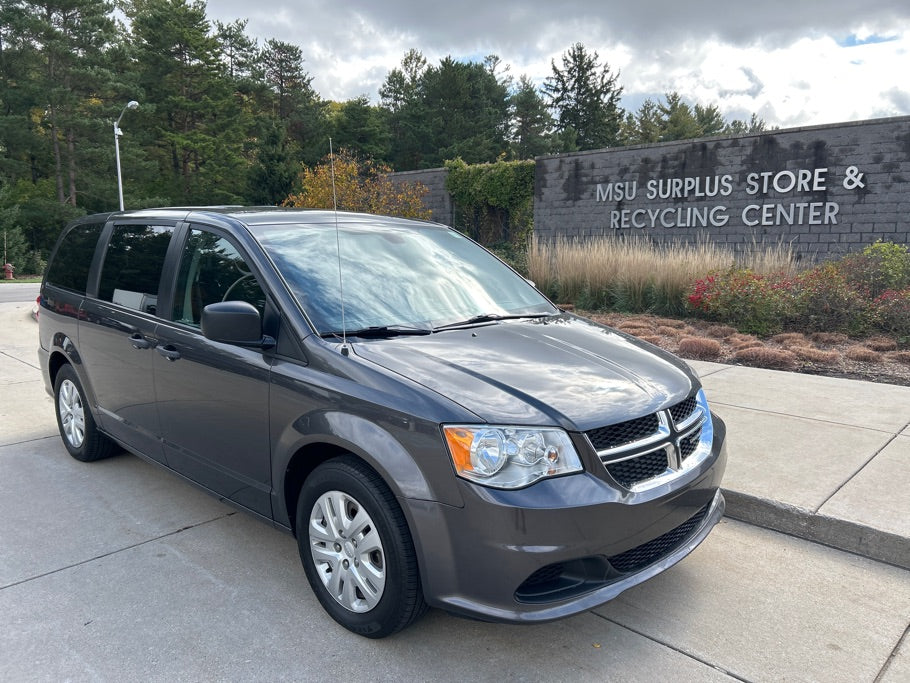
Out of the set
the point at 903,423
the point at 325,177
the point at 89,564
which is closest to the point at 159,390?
the point at 89,564

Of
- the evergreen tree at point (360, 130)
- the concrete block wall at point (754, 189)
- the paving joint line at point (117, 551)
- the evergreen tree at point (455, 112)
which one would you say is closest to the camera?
the paving joint line at point (117, 551)

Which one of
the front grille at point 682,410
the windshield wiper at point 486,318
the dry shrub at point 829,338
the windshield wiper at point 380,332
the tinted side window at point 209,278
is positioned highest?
the tinted side window at point 209,278

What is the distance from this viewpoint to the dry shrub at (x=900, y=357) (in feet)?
24.6

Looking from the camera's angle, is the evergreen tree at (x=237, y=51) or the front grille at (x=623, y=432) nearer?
the front grille at (x=623, y=432)

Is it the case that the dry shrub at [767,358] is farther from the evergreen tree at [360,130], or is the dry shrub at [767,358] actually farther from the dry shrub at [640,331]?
the evergreen tree at [360,130]

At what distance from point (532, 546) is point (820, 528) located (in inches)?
85.6

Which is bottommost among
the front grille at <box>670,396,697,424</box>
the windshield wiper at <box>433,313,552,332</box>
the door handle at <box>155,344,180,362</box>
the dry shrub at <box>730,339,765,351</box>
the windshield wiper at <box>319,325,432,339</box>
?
the dry shrub at <box>730,339,765,351</box>

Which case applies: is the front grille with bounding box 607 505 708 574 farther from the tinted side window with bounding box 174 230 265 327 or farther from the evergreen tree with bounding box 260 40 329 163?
the evergreen tree with bounding box 260 40 329 163

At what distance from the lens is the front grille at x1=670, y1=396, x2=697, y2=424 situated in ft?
9.62

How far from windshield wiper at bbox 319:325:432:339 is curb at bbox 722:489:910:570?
216 cm

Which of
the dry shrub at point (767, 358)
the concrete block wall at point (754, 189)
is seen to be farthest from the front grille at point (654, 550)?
the concrete block wall at point (754, 189)

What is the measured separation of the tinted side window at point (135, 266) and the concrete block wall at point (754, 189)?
39.7ft

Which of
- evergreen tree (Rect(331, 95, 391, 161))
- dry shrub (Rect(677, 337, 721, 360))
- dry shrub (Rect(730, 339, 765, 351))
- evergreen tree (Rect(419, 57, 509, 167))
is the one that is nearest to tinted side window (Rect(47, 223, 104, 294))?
dry shrub (Rect(677, 337, 721, 360))

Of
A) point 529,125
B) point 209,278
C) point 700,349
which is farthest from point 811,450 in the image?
point 529,125
